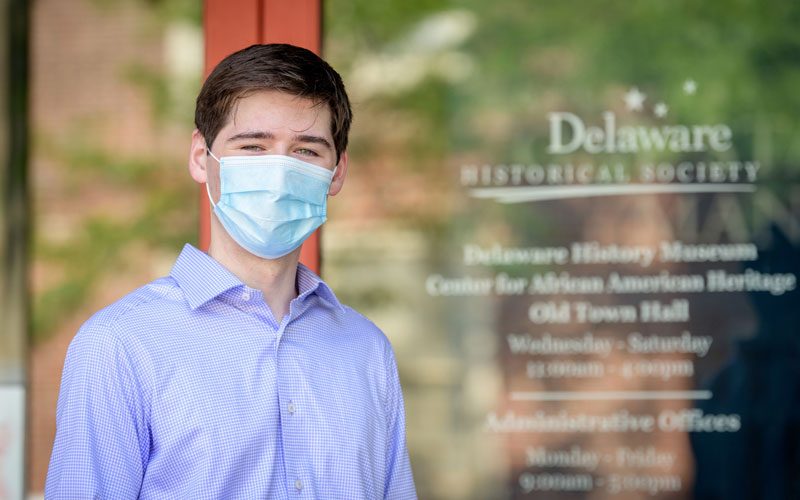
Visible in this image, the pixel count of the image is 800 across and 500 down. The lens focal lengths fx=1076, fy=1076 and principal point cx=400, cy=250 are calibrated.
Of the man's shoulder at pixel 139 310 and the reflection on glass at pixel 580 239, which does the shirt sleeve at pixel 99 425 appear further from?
the reflection on glass at pixel 580 239

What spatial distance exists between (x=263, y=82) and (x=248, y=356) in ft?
1.80

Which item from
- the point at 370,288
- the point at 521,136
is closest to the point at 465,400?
the point at 370,288

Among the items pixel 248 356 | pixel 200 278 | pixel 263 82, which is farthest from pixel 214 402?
pixel 263 82

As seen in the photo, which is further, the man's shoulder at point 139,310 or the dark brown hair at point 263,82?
the dark brown hair at point 263,82

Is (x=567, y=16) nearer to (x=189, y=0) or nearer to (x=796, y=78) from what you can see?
(x=796, y=78)

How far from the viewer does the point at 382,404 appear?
7.62ft

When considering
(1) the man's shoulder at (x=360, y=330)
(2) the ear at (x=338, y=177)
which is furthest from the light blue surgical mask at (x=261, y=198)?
(1) the man's shoulder at (x=360, y=330)

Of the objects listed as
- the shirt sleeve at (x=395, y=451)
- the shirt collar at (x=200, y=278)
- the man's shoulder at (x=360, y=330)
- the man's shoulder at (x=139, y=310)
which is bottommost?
the shirt sleeve at (x=395, y=451)

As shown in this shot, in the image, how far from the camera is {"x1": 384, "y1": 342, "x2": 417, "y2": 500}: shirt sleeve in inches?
92.0

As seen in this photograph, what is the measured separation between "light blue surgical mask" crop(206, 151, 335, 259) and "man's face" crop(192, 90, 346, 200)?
0.07ft

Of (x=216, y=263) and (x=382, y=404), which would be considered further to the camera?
(x=382, y=404)

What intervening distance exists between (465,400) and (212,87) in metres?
1.97

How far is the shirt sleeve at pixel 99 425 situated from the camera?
1.88 meters

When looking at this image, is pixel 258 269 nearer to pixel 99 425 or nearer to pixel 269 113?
pixel 269 113
